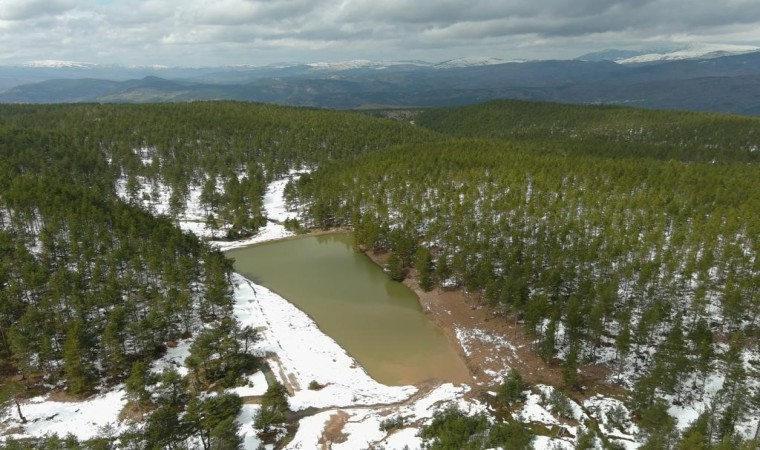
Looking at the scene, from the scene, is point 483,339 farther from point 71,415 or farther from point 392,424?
point 71,415

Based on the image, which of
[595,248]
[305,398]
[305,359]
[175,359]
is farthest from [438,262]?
[175,359]

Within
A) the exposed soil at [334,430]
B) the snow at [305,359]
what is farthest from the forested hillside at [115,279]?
the exposed soil at [334,430]

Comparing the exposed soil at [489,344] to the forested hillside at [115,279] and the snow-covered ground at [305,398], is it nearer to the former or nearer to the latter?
the snow-covered ground at [305,398]

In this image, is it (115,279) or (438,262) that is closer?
(115,279)

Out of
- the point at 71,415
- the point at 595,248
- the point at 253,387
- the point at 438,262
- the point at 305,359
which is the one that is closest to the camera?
the point at 71,415

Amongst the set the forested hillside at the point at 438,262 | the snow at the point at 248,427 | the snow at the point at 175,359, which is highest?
the forested hillside at the point at 438,262

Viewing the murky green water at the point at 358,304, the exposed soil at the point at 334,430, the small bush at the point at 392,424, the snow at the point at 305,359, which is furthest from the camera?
the murky green water at the point at 358,304

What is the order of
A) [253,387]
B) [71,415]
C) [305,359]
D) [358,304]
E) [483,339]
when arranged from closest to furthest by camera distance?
[71,415], [253,387], [305,359], [483,339], [358,304]

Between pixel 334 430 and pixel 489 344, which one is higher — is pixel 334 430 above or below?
below
